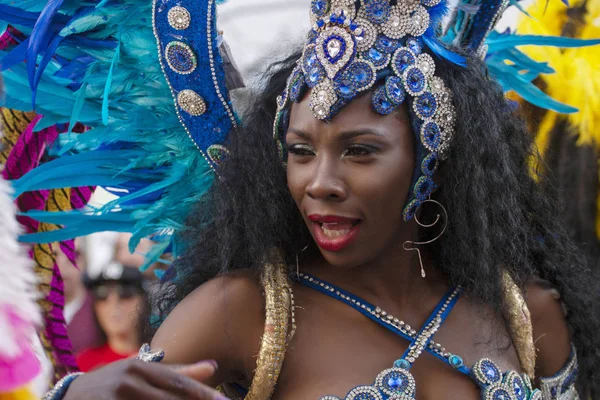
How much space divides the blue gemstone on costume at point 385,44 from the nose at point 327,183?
0.32 meters

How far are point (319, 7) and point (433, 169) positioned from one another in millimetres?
527

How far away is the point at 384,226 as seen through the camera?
2.28 meters

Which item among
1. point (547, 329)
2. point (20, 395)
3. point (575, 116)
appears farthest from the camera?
point (575, 116)

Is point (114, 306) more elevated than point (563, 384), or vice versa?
point (563, 384)

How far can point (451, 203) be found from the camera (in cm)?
244

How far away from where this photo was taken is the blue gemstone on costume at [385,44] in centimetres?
227

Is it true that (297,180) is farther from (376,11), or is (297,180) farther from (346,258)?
(376,11)

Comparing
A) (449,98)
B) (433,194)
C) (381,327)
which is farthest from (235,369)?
(449,98)

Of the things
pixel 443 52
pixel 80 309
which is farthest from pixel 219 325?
pixel 80 309

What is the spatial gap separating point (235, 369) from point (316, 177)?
1.76 feet

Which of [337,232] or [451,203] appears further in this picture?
[451,203]

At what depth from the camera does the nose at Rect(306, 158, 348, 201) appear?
2.18 m

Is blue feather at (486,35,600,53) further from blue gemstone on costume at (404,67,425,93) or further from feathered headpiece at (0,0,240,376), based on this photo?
feathered headpiece at (0,0,240,376)

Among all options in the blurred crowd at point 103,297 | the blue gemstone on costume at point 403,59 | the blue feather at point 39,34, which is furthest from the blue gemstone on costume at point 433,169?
the blurred crowd at point 103,297
